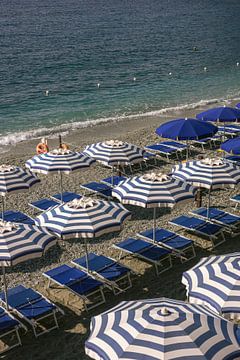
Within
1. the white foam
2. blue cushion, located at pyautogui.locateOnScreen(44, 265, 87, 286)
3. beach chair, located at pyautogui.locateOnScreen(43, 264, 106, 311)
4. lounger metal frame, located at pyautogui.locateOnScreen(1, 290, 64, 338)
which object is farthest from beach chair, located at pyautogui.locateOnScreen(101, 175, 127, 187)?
the white foam

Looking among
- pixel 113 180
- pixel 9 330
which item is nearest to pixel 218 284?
pixel 9 330

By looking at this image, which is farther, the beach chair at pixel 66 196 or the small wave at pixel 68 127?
the small wave at pixel 68 127

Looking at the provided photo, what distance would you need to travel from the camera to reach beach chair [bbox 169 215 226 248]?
1227 cm

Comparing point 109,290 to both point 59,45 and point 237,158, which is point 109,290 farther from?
point 59,45

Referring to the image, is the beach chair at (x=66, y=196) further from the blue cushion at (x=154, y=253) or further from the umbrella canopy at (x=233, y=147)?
the umbrella canopy at (x=233, y=147)

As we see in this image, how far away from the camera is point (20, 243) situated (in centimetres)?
899

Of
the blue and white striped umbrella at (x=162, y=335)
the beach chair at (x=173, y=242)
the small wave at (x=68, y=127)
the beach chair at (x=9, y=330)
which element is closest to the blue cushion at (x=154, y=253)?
the beach chair at (x=173, y=242)

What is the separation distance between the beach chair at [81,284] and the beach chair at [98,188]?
197 inches

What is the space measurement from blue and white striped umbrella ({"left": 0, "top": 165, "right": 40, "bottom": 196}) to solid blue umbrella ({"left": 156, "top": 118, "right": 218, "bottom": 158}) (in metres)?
5.08

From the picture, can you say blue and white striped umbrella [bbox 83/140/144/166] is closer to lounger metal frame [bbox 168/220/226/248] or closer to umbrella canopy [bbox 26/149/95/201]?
umbrella canopy [bbox 26/149/95/201]

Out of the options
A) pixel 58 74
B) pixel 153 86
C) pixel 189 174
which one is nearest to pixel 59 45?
pixel 58 74

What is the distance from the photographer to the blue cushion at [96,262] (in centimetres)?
1054

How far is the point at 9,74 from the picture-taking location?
156ft

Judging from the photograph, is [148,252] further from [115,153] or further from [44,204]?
[115,153]
